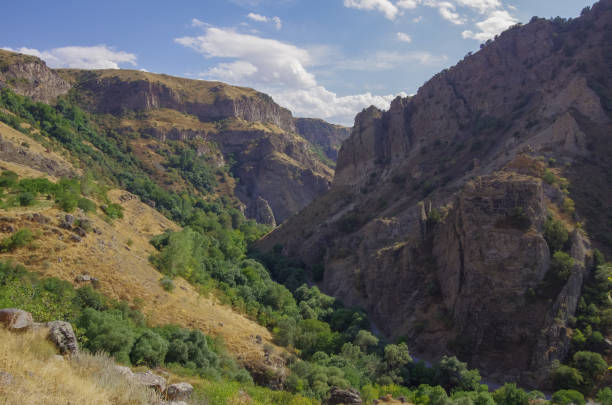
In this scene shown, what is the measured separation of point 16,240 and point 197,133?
341ft

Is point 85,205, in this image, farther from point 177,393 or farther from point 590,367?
point 590,367

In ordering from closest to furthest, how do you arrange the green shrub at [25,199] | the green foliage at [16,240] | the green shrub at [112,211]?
the green foliage at [16,240], the green shrub at [25,199], the green shrub at [112,211]

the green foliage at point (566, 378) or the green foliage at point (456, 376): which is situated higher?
the green foliage at point (566, 378)

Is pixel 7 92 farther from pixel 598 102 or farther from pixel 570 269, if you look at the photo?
pixel 598 102

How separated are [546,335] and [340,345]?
13571 mm

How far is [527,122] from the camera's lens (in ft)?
159

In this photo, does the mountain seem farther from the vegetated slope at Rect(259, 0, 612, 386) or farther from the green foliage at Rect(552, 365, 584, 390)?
the green foliage at Rect(552, 365, 584, 390)

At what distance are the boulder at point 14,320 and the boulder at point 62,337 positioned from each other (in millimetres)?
582

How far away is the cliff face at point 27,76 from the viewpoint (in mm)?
77312

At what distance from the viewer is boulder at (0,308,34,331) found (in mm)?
9516

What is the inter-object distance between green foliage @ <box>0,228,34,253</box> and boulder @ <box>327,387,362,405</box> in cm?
1700

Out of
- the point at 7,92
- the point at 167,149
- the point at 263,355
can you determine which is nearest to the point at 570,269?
the point at 263,355

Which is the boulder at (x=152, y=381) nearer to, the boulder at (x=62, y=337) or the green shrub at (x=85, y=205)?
the boulder at (x=62, y=337)

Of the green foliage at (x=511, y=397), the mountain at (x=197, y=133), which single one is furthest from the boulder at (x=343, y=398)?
the mountain at (x=197, y=133)
